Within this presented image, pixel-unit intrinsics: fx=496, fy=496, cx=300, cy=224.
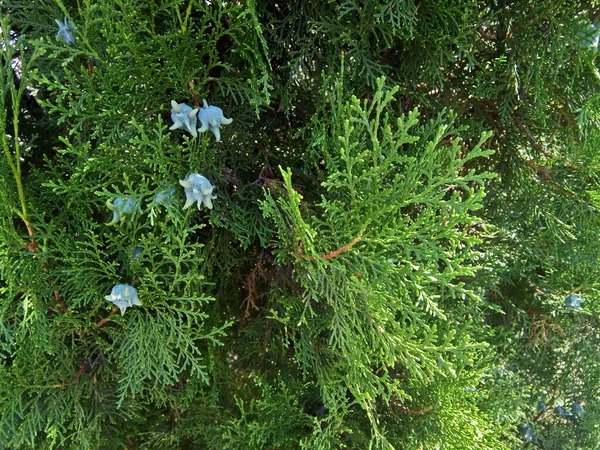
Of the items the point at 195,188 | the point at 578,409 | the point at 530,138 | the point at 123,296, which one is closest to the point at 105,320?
the point at 123,296

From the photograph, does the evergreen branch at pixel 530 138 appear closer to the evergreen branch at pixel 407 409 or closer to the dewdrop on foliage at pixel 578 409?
the evergreen branch at pixel 407 409

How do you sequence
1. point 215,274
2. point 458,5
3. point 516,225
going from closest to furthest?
point 458,5 < point 215,274 < point 516,225

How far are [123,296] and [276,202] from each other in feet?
1.27

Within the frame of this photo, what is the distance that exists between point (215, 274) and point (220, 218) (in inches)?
12.9

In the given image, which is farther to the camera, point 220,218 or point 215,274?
point 215,274

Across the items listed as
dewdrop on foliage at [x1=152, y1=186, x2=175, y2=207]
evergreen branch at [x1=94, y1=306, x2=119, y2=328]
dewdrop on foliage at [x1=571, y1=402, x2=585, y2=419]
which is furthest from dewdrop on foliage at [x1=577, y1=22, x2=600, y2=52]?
dewdrop on foliage at [x1=571, y1=402, x2=585, y2=419]

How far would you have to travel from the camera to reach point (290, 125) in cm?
131

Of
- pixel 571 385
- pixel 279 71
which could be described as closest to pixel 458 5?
pixel 279 71

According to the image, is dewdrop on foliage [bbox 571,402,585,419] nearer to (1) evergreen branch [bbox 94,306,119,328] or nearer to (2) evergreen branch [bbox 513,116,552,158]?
(2) evergreen branch [bbox 513,116,552,158]

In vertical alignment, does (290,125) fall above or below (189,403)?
above

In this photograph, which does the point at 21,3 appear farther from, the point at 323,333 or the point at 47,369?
the point at 323,333

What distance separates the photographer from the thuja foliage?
3.16ft

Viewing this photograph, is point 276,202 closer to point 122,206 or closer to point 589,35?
point 122,206

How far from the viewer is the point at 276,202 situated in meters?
1.13
